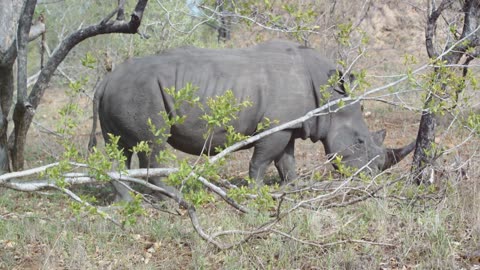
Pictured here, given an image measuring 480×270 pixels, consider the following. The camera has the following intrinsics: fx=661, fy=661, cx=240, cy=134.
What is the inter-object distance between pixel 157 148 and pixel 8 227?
1.88 m

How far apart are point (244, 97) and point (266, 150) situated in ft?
2.02

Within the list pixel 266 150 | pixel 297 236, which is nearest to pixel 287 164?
pixel 266 150

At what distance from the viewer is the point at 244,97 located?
6973mm

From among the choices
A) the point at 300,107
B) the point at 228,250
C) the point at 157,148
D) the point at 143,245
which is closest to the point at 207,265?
the point at 228,250

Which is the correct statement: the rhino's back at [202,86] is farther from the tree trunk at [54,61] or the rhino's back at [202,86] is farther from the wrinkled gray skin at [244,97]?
the tree trunk at [54,61]

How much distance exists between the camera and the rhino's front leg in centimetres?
705

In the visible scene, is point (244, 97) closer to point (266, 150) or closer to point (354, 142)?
point (266, 150)

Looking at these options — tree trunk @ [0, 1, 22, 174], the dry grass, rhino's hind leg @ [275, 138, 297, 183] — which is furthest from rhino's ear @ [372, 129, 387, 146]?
tree trunk @ [0, 1, 22, 174]

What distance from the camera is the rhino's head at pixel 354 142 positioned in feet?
24.4

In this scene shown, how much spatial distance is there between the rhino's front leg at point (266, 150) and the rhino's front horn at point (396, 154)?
1213 millimetres

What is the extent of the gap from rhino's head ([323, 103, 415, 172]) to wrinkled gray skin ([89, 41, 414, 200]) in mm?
11

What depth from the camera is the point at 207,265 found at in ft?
15.5

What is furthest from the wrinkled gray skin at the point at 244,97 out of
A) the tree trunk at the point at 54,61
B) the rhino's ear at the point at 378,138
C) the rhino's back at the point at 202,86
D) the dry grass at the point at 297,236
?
the dry grass at the point at 297,236

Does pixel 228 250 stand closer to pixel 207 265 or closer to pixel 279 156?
pixel 207 265
